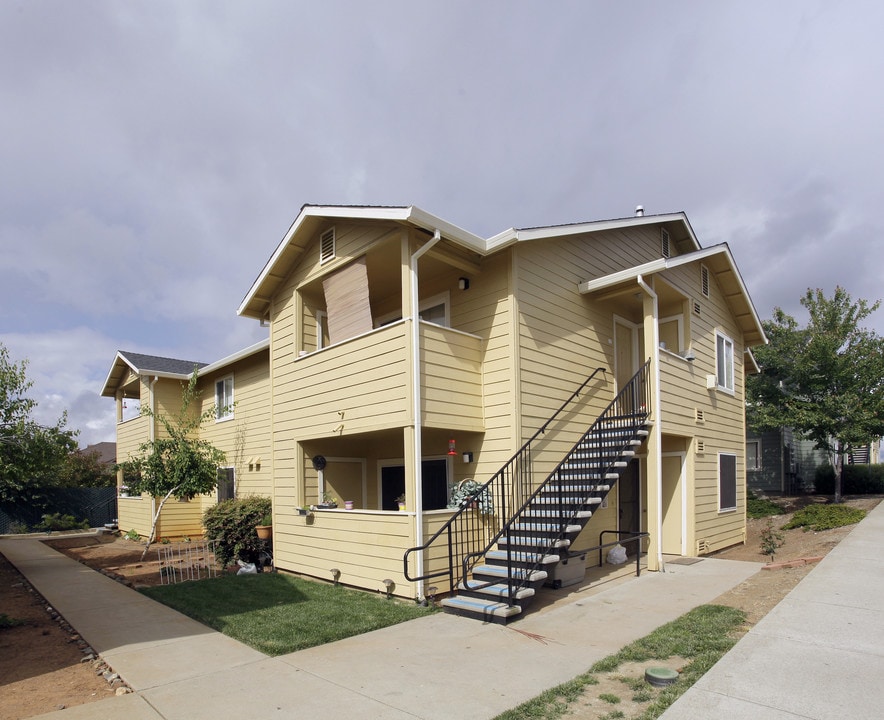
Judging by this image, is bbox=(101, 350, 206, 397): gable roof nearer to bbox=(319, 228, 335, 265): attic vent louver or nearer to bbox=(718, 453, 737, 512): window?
bbox=(319, 228, 335, 265): attic vent louver

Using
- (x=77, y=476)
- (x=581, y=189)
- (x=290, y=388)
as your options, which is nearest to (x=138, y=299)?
(x=77, y=476)

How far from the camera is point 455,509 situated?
8.77 meters

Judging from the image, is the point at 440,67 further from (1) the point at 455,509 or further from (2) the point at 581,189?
(2) the point at 581,189

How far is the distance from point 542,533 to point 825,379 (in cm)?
1542

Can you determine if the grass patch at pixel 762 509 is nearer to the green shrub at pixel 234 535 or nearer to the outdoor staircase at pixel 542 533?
the outdoor staircase at pixel 542 533

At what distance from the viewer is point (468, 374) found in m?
9.43

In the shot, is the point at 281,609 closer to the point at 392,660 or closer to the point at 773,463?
the point at 392,660

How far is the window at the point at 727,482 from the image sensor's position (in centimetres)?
1334

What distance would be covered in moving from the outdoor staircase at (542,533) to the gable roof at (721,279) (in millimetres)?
2447

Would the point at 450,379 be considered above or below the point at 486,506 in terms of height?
above

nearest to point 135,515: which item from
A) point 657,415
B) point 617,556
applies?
point 617,556

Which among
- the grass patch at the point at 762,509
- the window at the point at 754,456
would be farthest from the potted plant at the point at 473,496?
the window at the point at 754,456

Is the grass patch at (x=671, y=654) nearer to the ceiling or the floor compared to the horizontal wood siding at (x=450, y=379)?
nearer to the floor

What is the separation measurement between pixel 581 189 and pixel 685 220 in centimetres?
972
